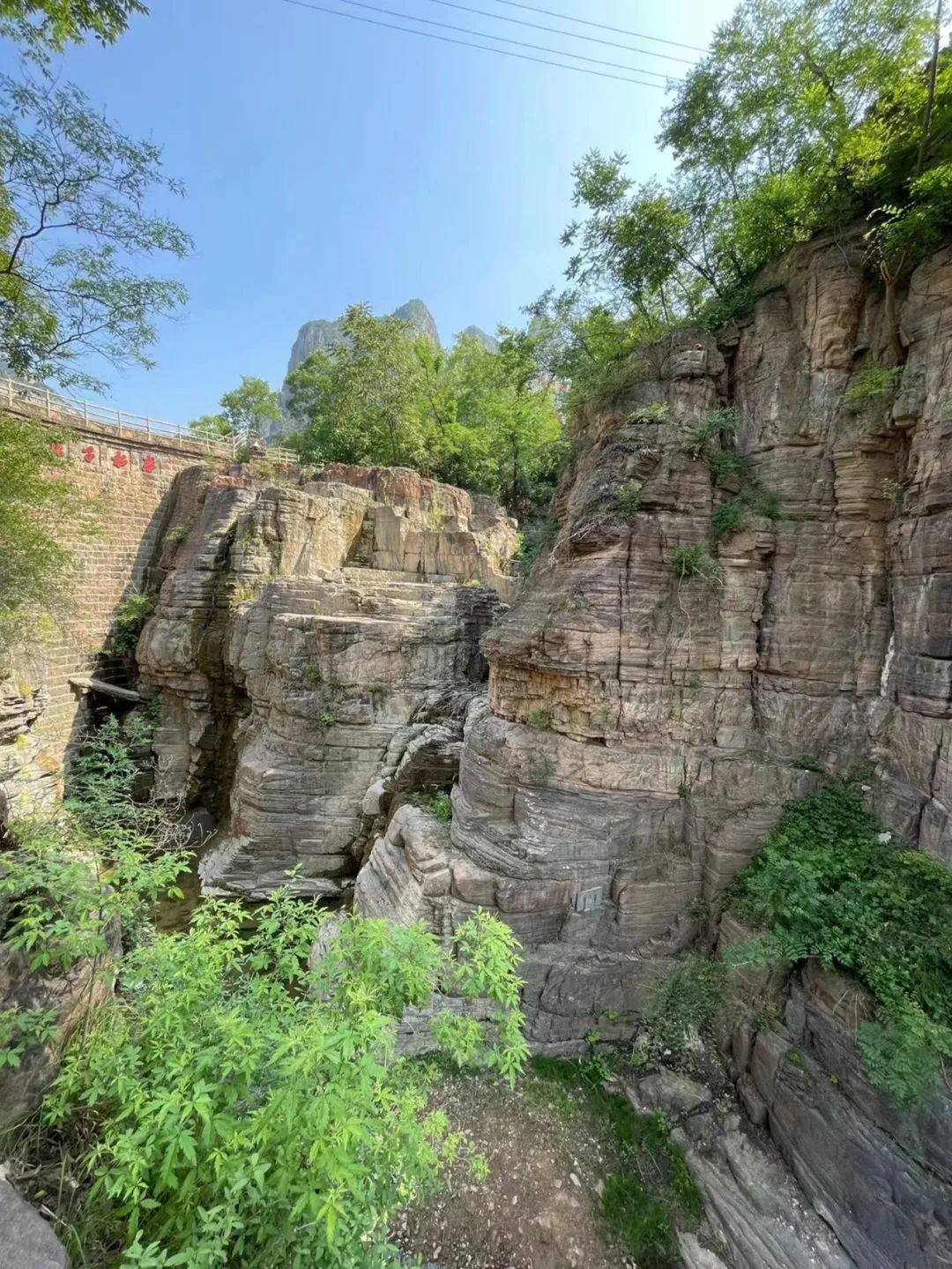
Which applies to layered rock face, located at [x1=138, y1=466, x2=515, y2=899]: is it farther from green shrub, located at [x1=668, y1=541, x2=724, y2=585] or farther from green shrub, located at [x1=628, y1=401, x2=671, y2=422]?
green shrub, located at [x1=628, y1=401, x2=671, y2=422]

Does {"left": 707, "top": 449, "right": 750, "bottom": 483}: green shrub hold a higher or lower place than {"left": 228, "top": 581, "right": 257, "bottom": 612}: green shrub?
higher

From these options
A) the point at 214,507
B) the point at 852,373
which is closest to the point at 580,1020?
the point at 852,373

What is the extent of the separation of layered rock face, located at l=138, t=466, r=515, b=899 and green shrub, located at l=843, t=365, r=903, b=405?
801cm

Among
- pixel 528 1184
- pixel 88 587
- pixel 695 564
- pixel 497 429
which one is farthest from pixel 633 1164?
pixel 497 429

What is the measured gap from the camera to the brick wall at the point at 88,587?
10875 millimetres

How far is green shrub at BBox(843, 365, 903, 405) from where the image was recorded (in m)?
6.03

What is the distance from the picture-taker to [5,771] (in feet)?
33.7

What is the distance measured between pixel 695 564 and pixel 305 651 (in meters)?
8.13

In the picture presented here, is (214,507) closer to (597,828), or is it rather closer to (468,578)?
(468,578)

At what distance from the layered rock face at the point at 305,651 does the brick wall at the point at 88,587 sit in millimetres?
1308

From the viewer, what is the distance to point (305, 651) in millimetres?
10555

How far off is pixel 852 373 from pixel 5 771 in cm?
1743

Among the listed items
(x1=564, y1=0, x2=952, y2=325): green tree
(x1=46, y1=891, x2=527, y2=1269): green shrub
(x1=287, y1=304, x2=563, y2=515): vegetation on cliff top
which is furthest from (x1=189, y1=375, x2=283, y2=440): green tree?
(x1=46, y1=891, x2=527, y2=1269): green shrub

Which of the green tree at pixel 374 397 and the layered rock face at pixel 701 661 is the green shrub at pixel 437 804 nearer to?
the layered rock face at pixel 701 661
